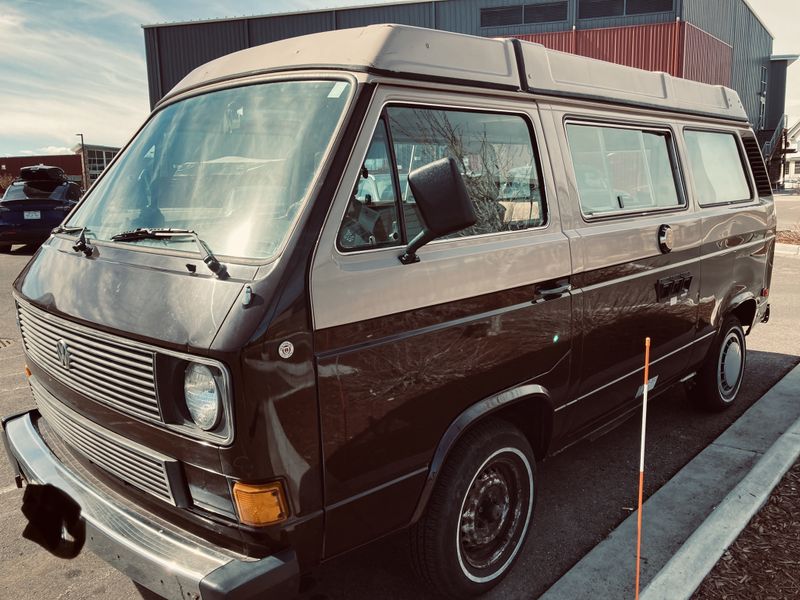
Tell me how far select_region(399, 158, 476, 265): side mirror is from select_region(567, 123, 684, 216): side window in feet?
4.39

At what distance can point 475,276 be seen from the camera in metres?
2.69

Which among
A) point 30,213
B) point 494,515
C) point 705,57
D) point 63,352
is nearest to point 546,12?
point 705,57

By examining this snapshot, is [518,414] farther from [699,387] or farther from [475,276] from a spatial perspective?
[699,387]

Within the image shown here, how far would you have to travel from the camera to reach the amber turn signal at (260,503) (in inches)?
82.1

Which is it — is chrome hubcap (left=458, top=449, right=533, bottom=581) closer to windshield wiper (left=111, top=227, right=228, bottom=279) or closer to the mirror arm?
the mirror arm

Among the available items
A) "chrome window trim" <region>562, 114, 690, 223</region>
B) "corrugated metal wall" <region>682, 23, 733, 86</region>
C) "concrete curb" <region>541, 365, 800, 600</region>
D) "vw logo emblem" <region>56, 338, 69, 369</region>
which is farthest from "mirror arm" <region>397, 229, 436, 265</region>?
"corrugated metal wall" <region>682, 23, 733, 86</region>

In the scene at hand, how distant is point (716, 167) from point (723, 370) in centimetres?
155

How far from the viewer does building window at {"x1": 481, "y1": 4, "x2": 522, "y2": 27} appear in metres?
28.9

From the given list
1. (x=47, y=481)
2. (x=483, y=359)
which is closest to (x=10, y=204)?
(x=47, y=481)

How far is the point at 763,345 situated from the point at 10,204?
540 inches

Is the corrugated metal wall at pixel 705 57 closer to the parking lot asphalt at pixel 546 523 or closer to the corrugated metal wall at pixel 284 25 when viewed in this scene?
the corrugated metal wall at pixel 284 25

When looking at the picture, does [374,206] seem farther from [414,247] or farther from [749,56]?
[749,56]

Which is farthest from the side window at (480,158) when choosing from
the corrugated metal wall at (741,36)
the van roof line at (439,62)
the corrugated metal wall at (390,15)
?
the corrugated metal wall at (741,36)

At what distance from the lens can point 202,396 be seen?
6.96 ft
